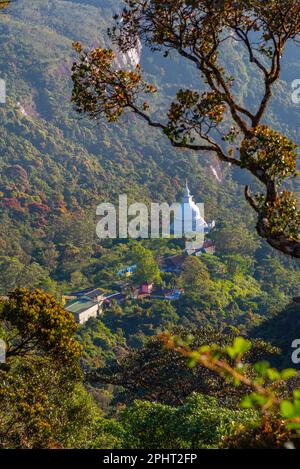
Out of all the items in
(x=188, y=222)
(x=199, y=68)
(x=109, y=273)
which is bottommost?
(x=109, y=273)

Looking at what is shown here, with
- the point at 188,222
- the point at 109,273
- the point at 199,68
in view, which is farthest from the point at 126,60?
the point at 199,68

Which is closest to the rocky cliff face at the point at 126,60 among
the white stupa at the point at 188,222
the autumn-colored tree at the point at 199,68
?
the white stupa at the point at 188,222

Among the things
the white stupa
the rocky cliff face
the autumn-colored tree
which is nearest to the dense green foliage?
the white stupa

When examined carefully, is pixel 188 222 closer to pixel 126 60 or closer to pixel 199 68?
pixel 199 68

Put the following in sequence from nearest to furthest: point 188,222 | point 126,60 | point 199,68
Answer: point 199,68 < point 188,222 < point 126,60

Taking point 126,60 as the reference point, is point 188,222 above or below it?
below

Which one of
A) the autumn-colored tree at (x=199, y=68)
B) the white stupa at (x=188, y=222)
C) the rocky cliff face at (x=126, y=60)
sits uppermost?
the rocky cliff face at (x=126, y=60)

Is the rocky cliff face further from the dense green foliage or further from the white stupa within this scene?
the white stupa

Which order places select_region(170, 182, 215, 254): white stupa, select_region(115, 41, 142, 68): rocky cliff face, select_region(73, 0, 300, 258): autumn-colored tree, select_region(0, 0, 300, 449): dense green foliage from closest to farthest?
select_region(73, 0, 300, 258): autumn-colored tree, select_region(0, 0, 300, 449): dense green foliage, select_region(170, 182, 215, 254): white stupa, select_region(115, 41, 142, 68): rocky cliff face

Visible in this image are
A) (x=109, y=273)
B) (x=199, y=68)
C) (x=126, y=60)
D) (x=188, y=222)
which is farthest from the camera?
(x=126, y=60)

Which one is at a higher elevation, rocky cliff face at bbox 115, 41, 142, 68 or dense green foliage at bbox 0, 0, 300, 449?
rocky cliff face at bbox 115, 41, 142, 68

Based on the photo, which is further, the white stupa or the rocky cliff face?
the rocky cliff face

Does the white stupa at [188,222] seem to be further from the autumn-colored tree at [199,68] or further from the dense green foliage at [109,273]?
the autumn-colored tree at [199,68]
